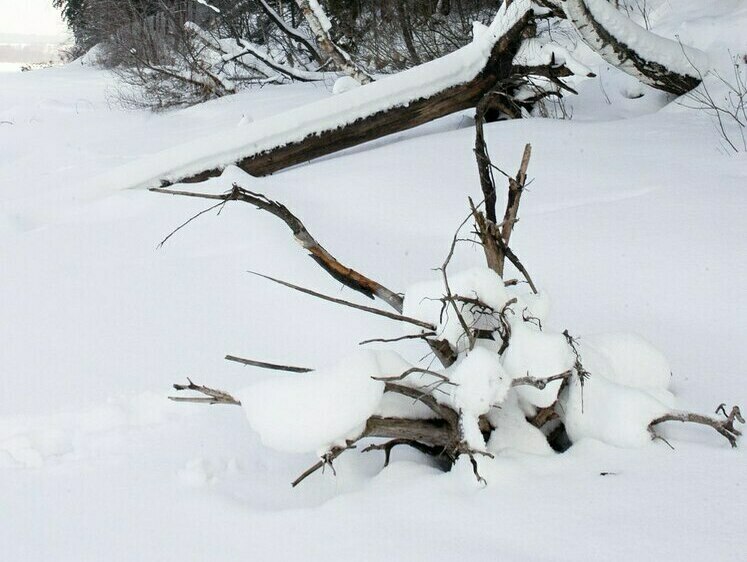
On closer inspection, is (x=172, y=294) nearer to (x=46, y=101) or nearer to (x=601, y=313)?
(x=601, y=313)

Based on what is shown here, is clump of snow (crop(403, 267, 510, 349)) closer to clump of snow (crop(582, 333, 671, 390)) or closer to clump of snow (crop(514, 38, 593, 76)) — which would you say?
clump of snow (crop(582, 333, 671, 390))

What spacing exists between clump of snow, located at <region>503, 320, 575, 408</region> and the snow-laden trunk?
345 cm

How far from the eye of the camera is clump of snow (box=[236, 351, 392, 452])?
5.26 ft

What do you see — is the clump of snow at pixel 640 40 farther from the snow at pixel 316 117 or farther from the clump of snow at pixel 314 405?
the clump of snow at pixel 314 405

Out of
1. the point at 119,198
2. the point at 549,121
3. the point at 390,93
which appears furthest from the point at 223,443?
the point at 549,121

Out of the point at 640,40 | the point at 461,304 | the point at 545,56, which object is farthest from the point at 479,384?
the point at 640,40

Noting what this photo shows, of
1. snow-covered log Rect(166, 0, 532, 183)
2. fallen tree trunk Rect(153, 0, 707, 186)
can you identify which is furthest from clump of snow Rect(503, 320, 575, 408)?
snow-covered log Rect(166, 0, 532, 183)

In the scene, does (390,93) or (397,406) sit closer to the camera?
(397,406)

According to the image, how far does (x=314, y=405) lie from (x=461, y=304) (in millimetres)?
493

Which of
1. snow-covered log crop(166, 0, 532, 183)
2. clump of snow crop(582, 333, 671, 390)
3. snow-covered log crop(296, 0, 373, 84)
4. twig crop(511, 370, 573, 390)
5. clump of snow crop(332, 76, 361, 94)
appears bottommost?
clump of snow crop(582, 333, 671, 390)

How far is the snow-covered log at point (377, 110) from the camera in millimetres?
4688

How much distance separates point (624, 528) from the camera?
141 centimetres

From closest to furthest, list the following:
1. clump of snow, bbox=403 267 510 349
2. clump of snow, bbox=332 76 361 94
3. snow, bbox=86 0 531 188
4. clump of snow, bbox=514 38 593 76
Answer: clump of snow, bbox=403 267 510 349, snow, bbox=86 0 531 188, clump of snow, bbox=514 38 593 76, clump of snow, bbox=332 76 361 94

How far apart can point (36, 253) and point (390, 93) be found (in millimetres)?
2478
